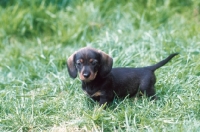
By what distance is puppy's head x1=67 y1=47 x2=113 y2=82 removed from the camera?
4.81m

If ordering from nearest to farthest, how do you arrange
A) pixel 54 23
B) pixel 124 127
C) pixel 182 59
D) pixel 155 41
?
pixel 124 127 < pixel 182 59 < pixel 155 41 < pixel 54 23

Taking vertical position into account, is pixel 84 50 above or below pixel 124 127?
above

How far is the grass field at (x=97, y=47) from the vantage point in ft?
15.9

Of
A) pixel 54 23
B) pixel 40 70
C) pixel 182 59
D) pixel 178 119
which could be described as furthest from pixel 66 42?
pixel 178 119

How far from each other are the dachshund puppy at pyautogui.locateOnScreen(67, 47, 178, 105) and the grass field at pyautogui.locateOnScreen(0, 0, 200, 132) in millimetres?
128

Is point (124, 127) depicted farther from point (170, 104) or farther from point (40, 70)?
point (40, 70)

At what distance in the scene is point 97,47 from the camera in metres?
6.84

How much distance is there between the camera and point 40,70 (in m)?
6.44

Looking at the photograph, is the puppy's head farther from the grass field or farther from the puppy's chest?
the grass field

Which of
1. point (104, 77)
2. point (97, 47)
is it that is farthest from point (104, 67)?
point (97, 47)

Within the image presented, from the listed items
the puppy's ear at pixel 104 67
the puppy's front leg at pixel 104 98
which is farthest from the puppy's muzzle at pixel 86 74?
the puppy's front leg at pixel 104 98

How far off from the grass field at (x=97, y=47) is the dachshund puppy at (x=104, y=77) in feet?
0.42

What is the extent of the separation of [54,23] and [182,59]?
285cm

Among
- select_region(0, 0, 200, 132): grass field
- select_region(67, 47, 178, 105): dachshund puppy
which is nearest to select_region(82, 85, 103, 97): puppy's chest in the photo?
select_region(67, 47, 178, 105): dachshund puppy
